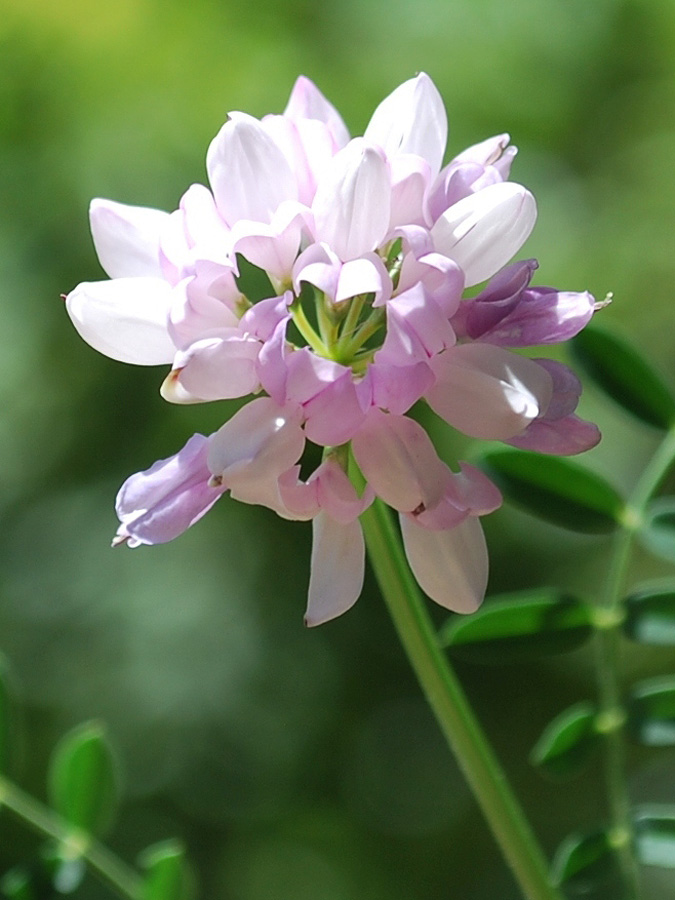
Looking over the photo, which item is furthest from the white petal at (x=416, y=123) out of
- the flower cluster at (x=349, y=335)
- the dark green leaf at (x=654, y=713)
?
the dark green leaf at (x=654, y=713)

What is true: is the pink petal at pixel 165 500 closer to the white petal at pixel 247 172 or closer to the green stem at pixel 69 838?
the white petal at pixel 247 172

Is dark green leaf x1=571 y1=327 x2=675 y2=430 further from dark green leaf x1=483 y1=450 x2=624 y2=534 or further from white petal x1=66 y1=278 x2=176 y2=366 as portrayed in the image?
white petal x1=66 y1=278 x2=176 y2=366

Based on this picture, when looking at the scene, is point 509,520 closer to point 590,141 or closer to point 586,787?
point 586,787

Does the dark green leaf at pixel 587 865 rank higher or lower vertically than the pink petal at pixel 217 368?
lower

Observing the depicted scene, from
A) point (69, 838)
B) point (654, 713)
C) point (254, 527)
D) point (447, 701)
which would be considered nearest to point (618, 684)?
point (654, 713)

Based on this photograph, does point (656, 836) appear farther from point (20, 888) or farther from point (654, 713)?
point (20, 888)
